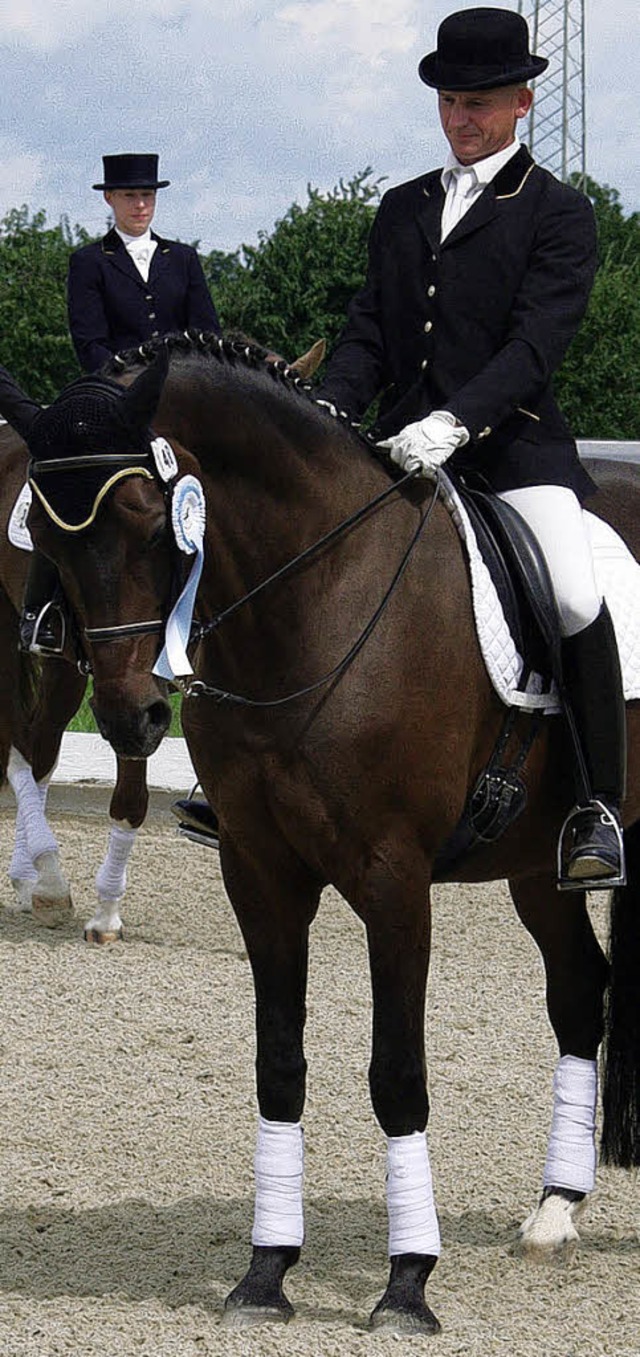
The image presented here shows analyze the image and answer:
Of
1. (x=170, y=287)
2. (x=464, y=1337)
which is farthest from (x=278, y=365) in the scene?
(x=170, y=287)

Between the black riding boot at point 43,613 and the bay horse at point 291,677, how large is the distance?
13 cm

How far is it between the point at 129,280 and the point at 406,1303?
4.65 meters

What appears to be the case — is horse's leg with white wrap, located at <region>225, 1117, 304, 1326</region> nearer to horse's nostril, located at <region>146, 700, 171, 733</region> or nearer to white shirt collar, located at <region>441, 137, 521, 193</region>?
horse's nostril, located at <region>146, 700, 171, 733</region>

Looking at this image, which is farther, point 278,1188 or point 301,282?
point 301,282

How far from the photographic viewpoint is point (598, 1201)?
477 centimetres

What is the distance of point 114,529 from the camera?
3.41 m

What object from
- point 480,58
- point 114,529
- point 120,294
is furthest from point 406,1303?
point 120,294

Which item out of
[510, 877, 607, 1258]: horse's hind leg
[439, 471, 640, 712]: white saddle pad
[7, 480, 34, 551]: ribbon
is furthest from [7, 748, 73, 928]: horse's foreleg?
[439, 471, 640, 712]: white saddle pad

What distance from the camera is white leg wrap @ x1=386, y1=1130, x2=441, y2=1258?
12.7 feet

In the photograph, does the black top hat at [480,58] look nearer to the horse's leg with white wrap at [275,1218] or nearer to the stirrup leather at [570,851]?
the stirrup leather at [570,851]

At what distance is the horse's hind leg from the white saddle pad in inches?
24.7

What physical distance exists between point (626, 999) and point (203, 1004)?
2222 millimetres

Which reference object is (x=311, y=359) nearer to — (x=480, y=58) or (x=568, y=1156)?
(x=480, y=58)

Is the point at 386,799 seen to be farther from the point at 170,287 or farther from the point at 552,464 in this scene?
the point at 170,287
